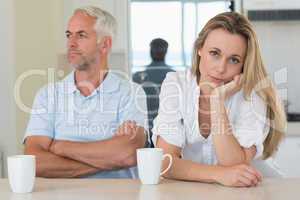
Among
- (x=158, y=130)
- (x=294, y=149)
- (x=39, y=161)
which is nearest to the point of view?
(x=158, y=130)

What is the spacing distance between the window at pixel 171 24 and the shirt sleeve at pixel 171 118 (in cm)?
186

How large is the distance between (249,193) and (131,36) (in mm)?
2515

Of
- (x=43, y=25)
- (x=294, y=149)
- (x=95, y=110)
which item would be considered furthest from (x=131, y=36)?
(x=95, y=110)

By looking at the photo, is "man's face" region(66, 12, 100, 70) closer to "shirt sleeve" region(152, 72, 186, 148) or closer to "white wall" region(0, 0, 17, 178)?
"shirt sleeve" region(152, 72, 186, 148)

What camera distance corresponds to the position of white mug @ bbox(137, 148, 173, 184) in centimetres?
144

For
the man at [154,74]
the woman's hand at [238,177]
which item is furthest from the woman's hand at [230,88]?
the man at [154,74]

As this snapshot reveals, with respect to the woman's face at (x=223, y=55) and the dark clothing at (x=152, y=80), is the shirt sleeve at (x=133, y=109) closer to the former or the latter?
the woman's face at (x=223, y=55)

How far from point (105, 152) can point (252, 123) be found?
59cm

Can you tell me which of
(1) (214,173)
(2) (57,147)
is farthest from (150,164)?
(2) (57,147)

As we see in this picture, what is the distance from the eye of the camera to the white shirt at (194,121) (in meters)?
1.73

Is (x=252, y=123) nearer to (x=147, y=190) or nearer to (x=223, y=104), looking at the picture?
(x=223, y=104)

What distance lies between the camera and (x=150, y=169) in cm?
145

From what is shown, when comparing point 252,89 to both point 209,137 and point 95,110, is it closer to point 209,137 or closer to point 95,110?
point 209,137

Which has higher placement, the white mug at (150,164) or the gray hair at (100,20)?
the gray hair at (100,20)
